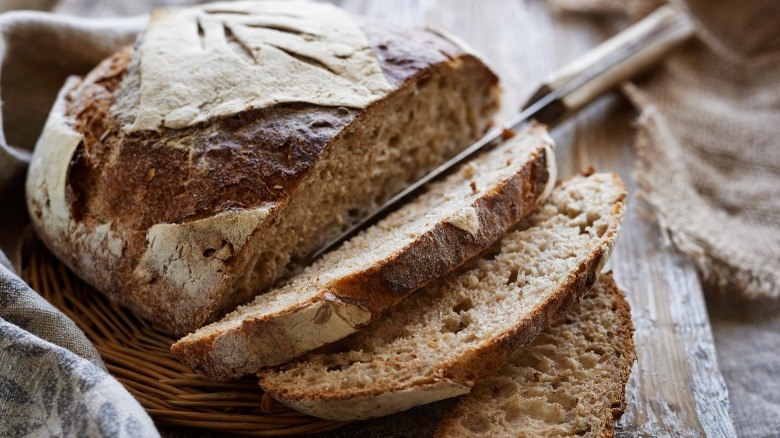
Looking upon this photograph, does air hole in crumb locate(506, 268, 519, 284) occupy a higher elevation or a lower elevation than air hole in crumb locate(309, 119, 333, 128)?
higher

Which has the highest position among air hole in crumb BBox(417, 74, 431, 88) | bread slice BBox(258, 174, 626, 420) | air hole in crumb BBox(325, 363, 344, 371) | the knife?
the knife

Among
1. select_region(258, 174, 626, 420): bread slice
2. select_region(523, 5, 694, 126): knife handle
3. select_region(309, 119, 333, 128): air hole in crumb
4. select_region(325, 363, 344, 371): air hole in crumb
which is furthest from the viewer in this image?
select_region(523, 5, 694, 126): knife handle

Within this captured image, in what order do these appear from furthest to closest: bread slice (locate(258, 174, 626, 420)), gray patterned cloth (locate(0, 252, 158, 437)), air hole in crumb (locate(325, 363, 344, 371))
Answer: air hole in crumb (locate(325, 363, 344, 371)) → bread slice (locate(258, 174, 626, 420)) → gray patterned cloth (locate(0, 252, 158, 437))

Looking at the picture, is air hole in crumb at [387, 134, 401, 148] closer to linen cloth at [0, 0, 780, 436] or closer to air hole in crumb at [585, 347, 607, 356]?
air hole in crumb at [585, 347, 607, 356]

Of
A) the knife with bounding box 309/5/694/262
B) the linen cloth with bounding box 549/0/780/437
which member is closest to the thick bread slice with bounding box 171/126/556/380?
the knife with bounding box 309/5/694/262

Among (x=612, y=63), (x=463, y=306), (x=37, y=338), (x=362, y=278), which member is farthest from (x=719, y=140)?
(x=37, y=338)

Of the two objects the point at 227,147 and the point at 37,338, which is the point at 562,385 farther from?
the point at 37,338

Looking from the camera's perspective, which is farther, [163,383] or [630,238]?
[630,238]
